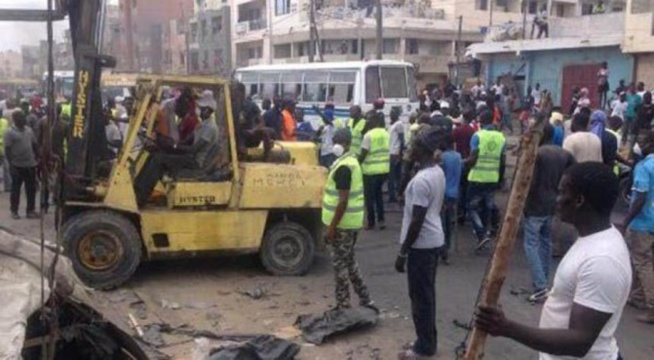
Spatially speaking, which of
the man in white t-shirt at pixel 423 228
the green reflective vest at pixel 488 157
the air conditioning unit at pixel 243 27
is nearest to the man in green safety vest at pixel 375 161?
the green reflective vest at pixel 488 157

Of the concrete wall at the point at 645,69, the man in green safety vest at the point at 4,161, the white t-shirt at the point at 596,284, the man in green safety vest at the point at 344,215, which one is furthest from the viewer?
the concrete wall at the point at 645,69

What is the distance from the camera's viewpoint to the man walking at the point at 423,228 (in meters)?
5.09

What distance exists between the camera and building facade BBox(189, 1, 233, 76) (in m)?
52.1

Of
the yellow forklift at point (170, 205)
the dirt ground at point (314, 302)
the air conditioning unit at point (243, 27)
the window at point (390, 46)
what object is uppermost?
the air conditioning unit at point (243, 27)

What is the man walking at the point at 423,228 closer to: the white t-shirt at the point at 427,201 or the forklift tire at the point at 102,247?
the white t-shirt at the point at 427,201

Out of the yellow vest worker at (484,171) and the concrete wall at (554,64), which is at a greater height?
the concrete wall at (554,64)

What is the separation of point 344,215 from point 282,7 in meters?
45.5

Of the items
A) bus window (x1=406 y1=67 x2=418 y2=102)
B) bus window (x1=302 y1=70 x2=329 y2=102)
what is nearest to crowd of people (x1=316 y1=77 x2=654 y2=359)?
bus window (x1=406 y1=67 x2=418 y2=102)

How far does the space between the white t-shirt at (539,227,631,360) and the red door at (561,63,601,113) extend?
26.1 m

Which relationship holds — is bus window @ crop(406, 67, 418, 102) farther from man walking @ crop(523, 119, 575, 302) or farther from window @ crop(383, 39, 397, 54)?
window @ crop(383, 39, 397, 54)

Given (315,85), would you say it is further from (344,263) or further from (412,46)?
(412,46)

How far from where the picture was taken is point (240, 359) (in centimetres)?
500

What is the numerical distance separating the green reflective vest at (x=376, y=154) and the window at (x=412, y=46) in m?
33.2

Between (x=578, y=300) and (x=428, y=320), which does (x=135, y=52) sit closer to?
(x=428, y=320)
